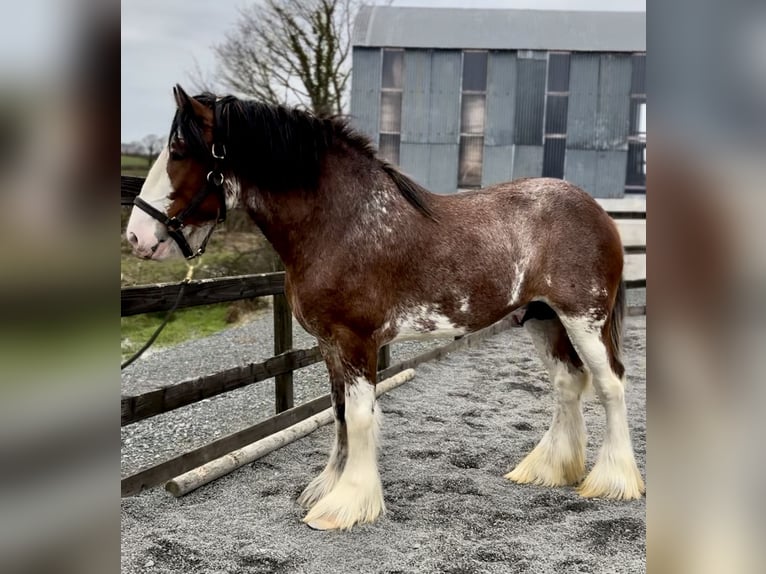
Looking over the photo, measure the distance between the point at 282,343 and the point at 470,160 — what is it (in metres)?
8.12

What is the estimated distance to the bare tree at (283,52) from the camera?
777 centimetres

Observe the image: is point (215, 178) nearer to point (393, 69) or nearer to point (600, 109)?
point (393, 69)

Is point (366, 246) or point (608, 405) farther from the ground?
point (366, 246)

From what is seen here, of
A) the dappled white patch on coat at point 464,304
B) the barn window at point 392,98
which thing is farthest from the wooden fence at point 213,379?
the barn window at point 392,98

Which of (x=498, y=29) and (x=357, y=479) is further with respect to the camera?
(x=498, y=29)

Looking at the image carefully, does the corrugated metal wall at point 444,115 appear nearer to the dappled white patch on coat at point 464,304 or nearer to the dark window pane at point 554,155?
the dark window pane at point 554,155

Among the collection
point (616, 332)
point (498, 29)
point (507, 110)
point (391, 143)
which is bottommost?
point (616, 332)

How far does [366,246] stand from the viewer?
2426 mm

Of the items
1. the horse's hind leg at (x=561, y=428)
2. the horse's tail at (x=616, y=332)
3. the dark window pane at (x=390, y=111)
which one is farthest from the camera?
the dark window pane at (x=390, y=111)

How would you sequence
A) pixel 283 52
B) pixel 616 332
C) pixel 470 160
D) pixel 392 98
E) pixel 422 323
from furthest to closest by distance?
1. pixel 470 160
2. pixel 392 98
3. pixel 283 52
4. pixel 616 332
5. pixel 422 323

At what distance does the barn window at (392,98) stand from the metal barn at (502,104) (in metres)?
0.02

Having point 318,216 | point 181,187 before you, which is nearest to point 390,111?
point 318,216
